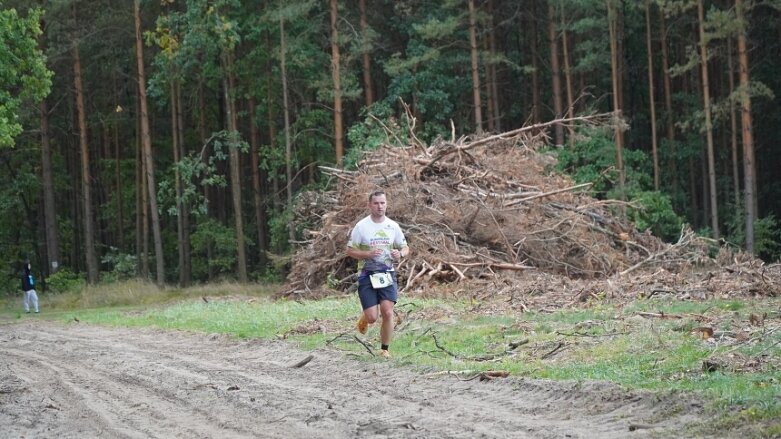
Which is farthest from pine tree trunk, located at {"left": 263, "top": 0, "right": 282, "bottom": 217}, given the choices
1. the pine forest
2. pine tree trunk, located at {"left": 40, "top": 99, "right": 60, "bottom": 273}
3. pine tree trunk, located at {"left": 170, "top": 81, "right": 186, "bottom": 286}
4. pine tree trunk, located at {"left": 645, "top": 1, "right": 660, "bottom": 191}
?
pine tree trunk, located at {"left": 645, "top": 1, "right": 660, "bottom": 191}

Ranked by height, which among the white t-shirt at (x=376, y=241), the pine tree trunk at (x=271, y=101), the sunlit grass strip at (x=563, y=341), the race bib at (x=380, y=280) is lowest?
the sunlit grass strip at (x=563, y=341)

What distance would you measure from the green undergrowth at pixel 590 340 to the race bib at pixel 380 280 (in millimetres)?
891

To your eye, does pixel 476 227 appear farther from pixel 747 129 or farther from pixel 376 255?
pixel 747 129

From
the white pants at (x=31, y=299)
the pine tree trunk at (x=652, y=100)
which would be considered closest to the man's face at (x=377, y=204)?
the white pants at (x=31, y=299)

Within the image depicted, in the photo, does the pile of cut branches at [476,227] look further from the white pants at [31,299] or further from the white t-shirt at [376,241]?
the white pants at [31,299]

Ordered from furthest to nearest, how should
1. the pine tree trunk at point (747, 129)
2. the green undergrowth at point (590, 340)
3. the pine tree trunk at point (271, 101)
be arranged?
the pine tree trunk at point (271, 101), the pine tree trunk at point (747, 129), the green undergrowth at point (590, 340)

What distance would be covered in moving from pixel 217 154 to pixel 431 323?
80.3ft

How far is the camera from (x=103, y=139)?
178 ft

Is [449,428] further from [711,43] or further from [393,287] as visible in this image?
[711,43]

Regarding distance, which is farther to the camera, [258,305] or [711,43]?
[711,43]

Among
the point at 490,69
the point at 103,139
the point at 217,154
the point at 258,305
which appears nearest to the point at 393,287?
the point at 258,305

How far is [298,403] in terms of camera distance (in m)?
8.89

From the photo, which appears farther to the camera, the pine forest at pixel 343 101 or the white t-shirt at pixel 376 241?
the pine forest at pixel 343 101

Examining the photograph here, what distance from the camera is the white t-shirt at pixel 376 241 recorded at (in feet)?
37.4
